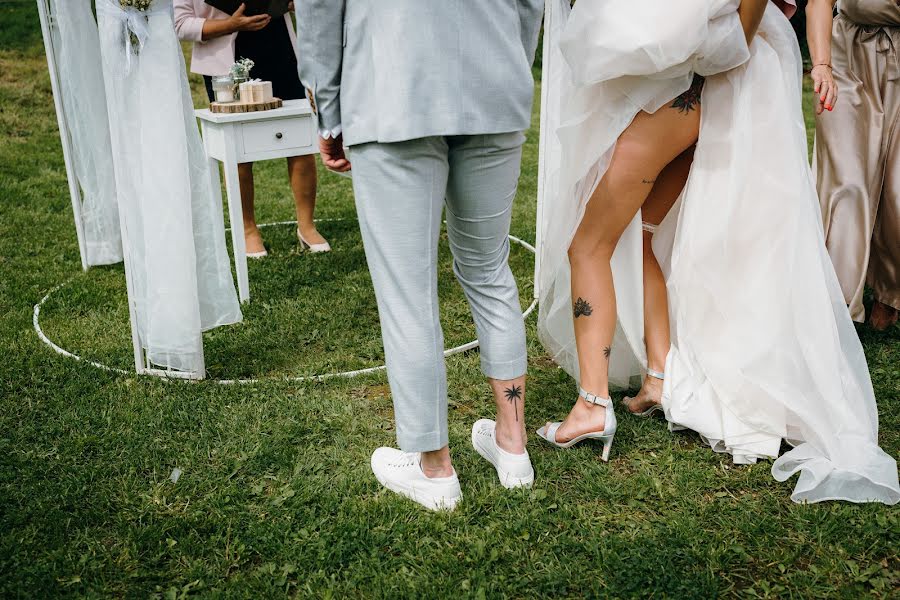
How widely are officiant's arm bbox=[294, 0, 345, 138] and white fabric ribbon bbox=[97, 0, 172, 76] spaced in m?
1.13

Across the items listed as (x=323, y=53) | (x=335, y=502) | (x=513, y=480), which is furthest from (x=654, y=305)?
(x=323, y=53)

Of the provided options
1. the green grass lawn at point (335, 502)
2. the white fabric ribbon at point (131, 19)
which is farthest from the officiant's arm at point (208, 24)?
the green grass lawn at point (335, 502)

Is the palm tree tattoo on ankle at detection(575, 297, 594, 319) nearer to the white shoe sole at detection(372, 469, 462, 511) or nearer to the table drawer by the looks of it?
the white shoe sole at detection(372, 469, 462, 511)

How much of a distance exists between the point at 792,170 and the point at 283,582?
1.97 meters

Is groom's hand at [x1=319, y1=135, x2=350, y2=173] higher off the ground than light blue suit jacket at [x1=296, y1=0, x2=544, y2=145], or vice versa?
light blue suit jacket at [x1=296, y1=0, x2=544, y2=145]

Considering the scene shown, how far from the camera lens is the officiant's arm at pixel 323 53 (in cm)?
197

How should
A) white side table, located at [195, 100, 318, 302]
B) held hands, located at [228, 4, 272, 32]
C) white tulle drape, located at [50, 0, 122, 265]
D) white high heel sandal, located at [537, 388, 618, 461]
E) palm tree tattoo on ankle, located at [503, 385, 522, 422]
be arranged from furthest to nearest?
held hands, located at [228, 4, 272, 32], white tulle drape, located at [50, 0, 122, 265], white side table, located at [195, 100, 318, 302], white high heel sandal, located at [537, 388, 618, 461], palm tree tattoo on ankle, located at [503, 385, 522, 422]

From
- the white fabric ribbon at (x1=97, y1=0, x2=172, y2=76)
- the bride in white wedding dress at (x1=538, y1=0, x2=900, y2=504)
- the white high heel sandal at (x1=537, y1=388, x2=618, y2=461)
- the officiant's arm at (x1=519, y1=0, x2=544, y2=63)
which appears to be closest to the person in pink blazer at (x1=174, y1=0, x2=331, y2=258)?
the white fabric ribbon at (x1=97, y1=0, x2=172, y2=76)

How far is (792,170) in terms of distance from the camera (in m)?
2.66

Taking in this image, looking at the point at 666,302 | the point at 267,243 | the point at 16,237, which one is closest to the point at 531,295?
the point at 666,302

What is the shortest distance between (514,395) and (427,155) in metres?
0.81

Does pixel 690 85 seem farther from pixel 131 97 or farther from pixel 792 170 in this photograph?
pixel 131 97

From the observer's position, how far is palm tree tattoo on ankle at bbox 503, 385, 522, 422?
2.50 meters

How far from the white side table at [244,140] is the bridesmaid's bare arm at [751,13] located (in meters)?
2.44
